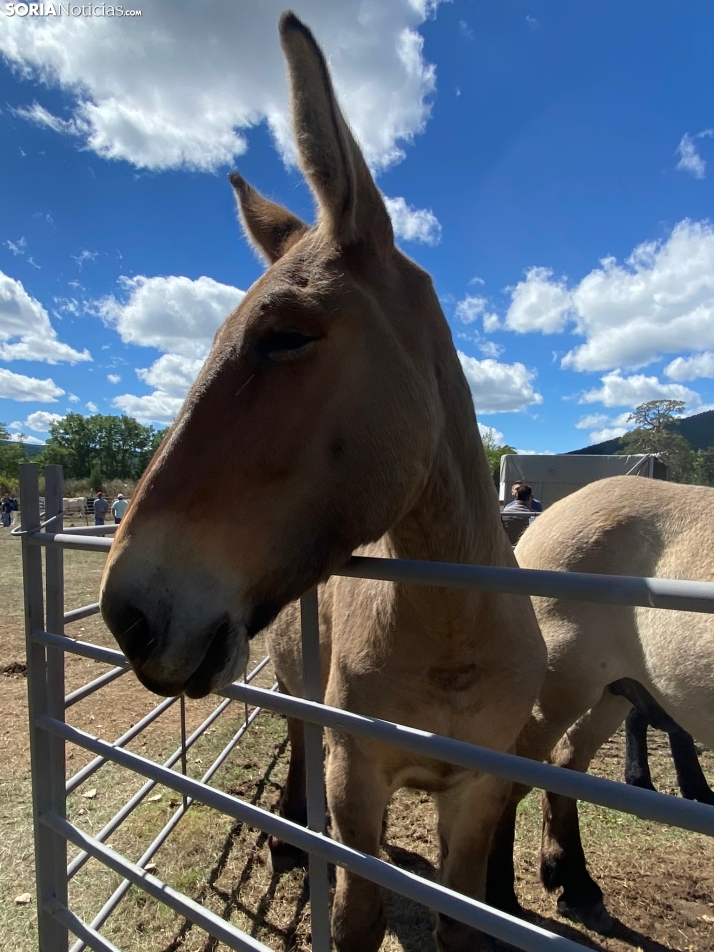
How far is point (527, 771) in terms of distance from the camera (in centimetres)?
108

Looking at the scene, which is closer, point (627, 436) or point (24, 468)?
point (24, 468)

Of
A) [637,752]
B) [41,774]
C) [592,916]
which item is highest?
[41,774]

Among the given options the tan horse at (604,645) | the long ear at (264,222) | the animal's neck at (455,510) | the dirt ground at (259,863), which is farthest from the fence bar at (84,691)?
the tan horse at (604,645)

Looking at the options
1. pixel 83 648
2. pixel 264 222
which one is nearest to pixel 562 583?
pixel 83 648

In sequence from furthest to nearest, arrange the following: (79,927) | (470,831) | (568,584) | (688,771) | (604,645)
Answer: (688,771)
(604,645)
(470,831)
(79,927)
(568,584)

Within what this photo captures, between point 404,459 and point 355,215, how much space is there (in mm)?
725

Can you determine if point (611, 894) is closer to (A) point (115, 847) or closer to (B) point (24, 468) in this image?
(A) point (115, 847)

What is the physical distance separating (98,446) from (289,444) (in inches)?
3376

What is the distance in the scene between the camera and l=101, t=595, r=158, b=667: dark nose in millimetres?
1165

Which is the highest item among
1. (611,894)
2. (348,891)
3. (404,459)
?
(404,459)

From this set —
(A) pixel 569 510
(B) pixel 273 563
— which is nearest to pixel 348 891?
(B) pixel 273 563

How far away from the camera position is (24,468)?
215 centimetres

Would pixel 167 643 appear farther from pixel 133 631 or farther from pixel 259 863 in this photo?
pixel 259 863

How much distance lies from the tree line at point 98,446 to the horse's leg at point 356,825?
77.7 m
